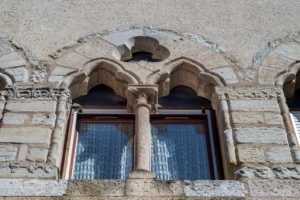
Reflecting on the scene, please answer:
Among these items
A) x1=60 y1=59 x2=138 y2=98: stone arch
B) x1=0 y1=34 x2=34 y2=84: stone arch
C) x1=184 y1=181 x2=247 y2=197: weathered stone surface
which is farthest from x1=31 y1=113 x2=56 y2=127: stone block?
x1=184 y1=181 x2=247 y2=197: weathered stone surface

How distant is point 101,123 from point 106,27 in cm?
140

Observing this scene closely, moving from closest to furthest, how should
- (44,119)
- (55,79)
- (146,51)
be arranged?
(44,119) < (55,79) < (146,51)

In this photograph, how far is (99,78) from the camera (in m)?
5.52

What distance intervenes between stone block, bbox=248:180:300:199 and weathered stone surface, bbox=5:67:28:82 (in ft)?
7.83

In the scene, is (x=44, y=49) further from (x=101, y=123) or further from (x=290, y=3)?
(x=290, y=3)

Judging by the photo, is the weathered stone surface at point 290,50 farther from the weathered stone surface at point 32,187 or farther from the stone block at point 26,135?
the weathered stone surface at point 32,187

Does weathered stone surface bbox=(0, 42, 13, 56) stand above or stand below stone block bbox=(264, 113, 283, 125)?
above

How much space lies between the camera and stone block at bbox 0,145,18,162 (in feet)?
14.3

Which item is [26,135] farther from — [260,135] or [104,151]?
[260,135]

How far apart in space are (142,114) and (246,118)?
2.98 ft

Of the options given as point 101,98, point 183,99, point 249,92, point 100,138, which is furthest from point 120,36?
point 249,92

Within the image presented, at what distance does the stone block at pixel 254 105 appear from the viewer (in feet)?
15.9

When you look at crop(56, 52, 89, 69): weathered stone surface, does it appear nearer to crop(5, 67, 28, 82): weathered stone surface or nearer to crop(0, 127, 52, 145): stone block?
crop(5, 67, 28, 82): weathered stone surface

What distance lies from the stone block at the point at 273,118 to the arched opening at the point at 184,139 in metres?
0.50
